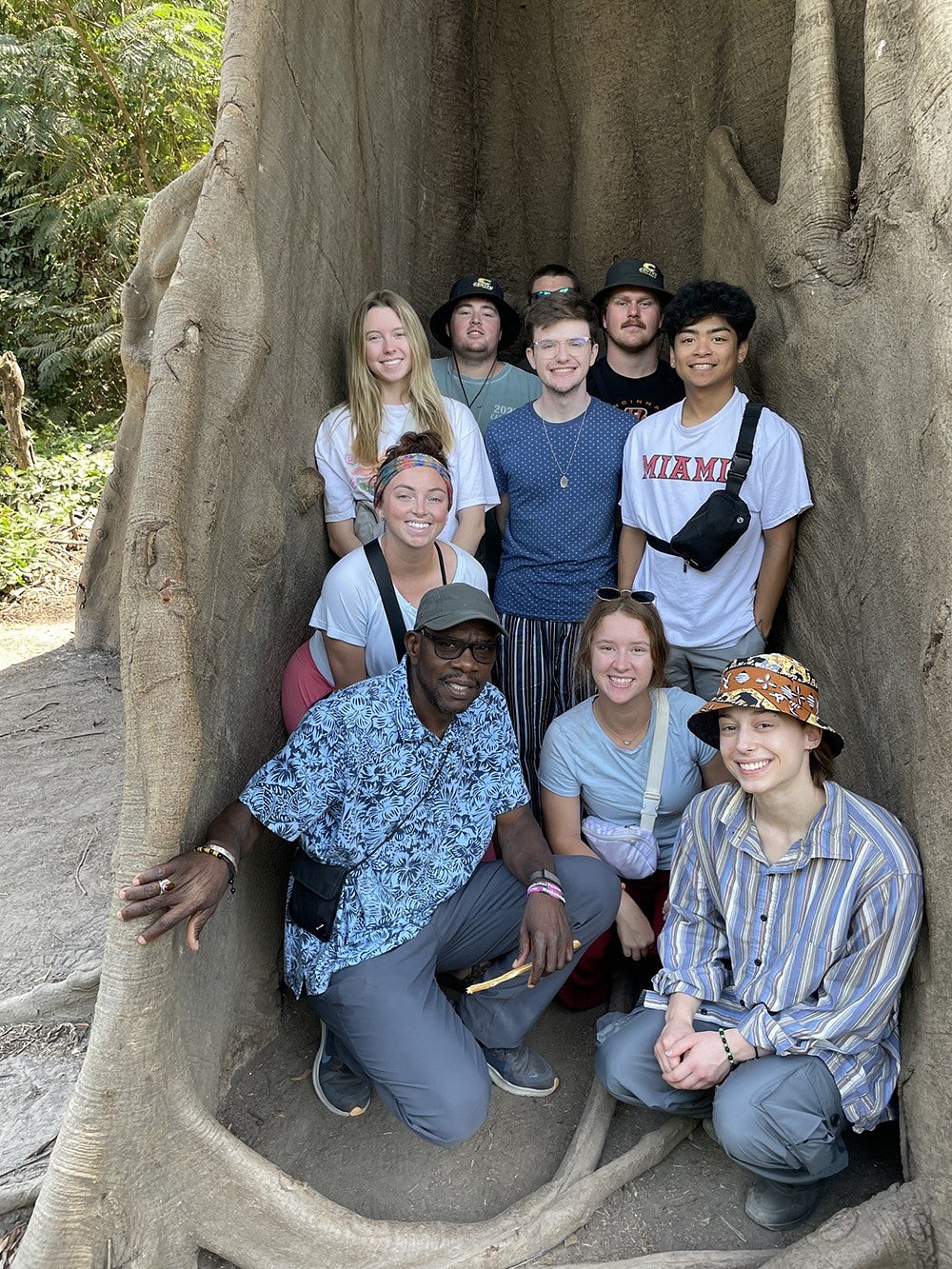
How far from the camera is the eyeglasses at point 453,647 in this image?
110 inches

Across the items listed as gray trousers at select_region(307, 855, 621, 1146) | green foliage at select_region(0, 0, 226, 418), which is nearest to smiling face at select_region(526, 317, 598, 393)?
gray trousers at select_region(307, 855, 621, 1146)

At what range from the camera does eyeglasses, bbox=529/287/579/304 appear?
366cm

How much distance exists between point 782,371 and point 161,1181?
3.01m

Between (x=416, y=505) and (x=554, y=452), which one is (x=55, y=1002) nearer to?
(x=416, y=505)

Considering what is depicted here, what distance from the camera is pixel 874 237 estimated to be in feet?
10.9

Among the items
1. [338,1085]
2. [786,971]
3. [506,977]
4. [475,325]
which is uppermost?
[475,325]

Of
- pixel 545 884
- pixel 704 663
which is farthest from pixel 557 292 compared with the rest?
pixel 545 884

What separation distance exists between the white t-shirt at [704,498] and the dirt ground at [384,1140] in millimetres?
1280

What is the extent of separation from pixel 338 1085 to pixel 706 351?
2380 mm

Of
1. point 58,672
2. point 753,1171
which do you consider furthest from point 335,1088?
point 58,672

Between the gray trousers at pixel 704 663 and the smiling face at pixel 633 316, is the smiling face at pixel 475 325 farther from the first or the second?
the gray trousers at pixel 704 663

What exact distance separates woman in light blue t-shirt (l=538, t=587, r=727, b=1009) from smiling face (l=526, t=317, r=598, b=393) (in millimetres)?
799

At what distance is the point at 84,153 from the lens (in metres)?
10.3

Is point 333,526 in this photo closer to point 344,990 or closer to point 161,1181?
point 344,990
